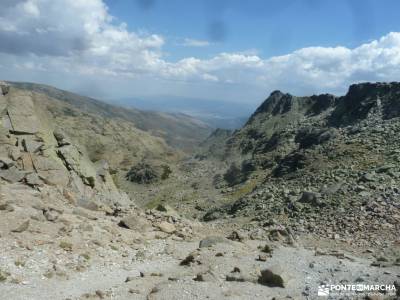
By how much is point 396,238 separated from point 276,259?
1000 cm

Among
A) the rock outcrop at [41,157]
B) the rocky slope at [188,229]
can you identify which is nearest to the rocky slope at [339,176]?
the rocky slope at [188,229]

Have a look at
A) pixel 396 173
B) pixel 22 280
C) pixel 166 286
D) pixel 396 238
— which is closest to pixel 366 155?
pixel 396 173

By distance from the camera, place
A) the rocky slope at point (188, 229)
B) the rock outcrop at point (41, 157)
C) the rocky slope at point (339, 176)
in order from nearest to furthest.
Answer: the rocky slope at point (188, 229), the rock outcrop at point (41, 157), the rocky slope at point (339, 176)

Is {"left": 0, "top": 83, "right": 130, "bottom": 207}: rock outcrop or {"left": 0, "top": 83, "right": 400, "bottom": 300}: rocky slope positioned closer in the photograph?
{"left": 0, "top": 83, "right": 400, "bottom": 300}: rocky slope

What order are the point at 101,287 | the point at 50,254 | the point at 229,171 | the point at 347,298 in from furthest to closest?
the point at 229,171
the point at 50,254
the point at 101,287
the point at 347,298

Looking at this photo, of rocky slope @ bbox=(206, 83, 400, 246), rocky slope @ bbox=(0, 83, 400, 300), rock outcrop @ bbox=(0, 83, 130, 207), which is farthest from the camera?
→ rocky slope @ bbox=(206, 83, 400, 246)

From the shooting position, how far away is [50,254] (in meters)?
22.9

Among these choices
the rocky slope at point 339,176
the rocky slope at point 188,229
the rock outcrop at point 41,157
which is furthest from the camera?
the rocky slope at point 339,176

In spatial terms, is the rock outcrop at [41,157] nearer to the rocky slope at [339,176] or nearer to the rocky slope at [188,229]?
the rocky slope at [188,229]

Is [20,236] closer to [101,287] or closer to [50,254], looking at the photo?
[50,254]

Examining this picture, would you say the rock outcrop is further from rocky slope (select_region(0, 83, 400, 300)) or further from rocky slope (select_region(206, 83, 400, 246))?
rocky slope (select_region(206, 83, 400, 246))

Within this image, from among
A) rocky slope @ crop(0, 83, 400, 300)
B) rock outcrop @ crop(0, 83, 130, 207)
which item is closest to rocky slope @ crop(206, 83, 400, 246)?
rocky slope @ crop(0, 83, 400, 300)

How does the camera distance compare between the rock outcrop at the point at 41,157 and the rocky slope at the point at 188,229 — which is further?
the rock outcrop at the point at 41,157

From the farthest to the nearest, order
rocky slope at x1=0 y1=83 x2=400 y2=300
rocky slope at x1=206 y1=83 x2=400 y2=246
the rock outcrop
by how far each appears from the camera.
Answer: rocky slope at x1=206 y1=83 x2=400 y2=246 → the rock outcrop → rocky slope at x1=0 y1=83 x2=400 y2=300
